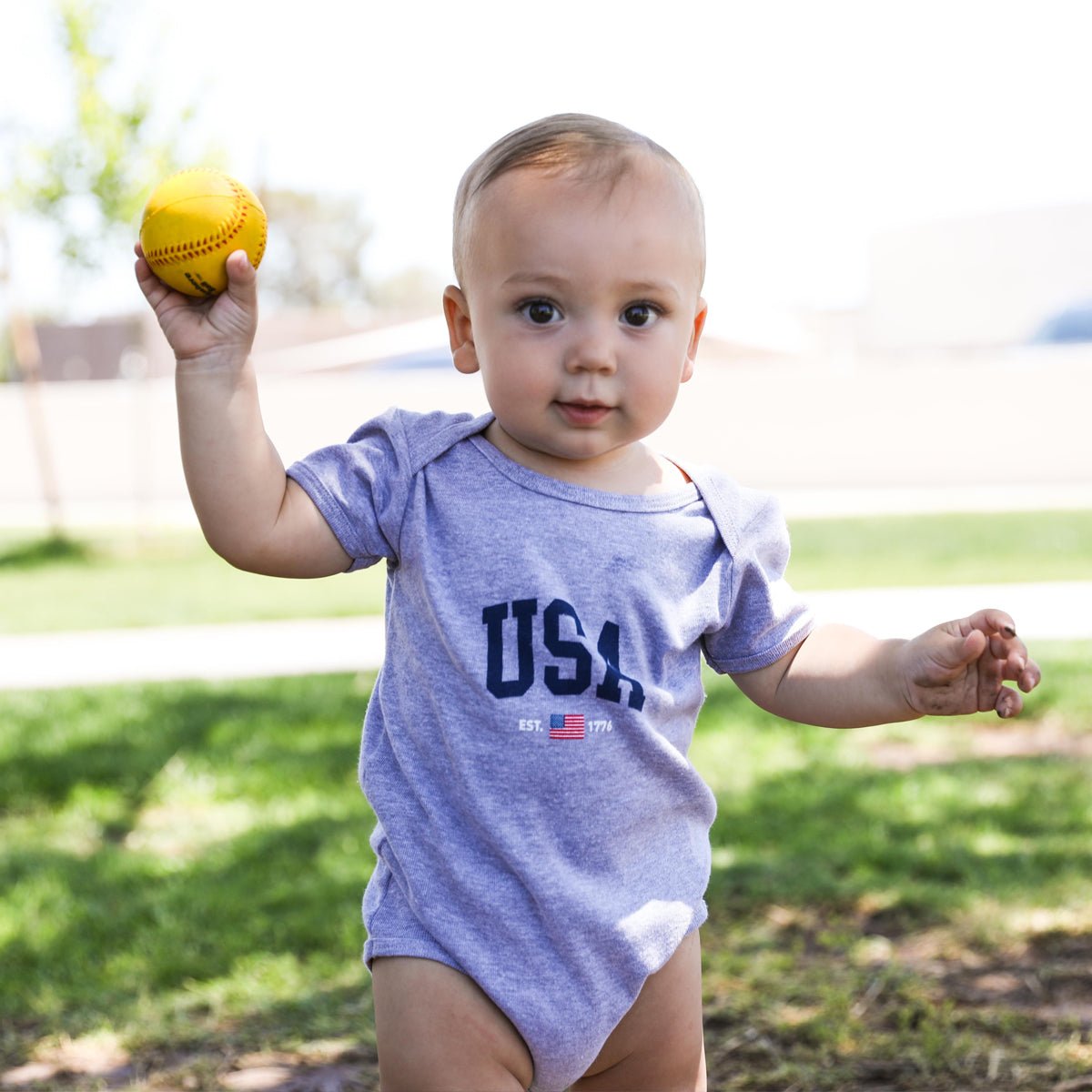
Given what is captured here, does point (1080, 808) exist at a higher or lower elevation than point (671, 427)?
higher

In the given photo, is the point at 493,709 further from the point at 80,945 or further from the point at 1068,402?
the point at 1068,402

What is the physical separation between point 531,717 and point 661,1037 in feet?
1.78

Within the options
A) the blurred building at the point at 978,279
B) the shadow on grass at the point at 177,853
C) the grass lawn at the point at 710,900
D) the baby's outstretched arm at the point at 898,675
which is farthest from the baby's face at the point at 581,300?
the blurred building at the point at 978,279

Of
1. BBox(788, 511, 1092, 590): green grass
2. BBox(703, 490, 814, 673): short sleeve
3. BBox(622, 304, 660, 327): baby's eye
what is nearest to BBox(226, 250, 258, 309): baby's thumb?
BBox(622, 304, 660, 327): baby's eye

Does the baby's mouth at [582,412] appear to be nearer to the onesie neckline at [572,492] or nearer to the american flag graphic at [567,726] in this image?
the onesie neckline at [572,492]

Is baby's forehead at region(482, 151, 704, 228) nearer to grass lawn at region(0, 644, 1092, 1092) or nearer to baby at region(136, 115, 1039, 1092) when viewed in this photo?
baby at region(136, 115, 1039, 1092)

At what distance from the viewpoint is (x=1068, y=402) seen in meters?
19.1

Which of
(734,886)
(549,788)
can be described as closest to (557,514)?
(549,788)

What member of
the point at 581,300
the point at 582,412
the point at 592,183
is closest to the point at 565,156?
the point at 592,183

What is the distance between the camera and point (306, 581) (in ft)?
38.5

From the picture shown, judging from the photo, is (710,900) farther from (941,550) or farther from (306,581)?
(941,550)

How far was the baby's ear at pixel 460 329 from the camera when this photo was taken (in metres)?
2.07

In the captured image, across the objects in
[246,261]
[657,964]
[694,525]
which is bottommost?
[657,964]

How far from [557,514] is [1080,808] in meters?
3.60
